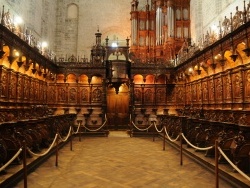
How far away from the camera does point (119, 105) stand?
1697cm

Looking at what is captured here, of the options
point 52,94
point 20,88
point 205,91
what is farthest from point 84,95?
point 205,91

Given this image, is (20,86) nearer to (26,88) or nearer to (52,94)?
(26,88)

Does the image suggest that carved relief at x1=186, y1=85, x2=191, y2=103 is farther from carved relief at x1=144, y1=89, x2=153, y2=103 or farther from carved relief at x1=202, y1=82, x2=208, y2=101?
carved relief at x1=144, y1=89, x2=153, y2=103

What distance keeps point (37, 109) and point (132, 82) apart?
23.8 ft

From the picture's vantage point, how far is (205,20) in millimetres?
16172

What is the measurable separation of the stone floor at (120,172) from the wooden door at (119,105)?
8.89m

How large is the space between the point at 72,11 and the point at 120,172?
20.2 m

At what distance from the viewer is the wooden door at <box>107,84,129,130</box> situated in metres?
16.8

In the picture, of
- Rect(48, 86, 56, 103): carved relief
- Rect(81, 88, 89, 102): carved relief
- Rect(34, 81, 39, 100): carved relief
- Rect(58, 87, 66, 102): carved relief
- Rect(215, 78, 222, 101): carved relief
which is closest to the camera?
Rect(215, 78, 222, 101): carved relief

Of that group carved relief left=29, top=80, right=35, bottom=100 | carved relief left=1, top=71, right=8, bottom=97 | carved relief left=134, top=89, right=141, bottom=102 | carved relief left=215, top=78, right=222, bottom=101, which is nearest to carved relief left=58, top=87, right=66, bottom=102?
carved relief left=29, top=80, right=35, bottom=100

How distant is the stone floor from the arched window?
17.9 metres

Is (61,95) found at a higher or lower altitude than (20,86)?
lower

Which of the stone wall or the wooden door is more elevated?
the stone wall

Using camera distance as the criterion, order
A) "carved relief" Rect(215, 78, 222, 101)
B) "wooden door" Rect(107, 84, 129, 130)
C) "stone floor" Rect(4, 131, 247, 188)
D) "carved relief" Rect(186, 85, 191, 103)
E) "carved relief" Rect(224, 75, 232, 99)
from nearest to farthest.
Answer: "stone floor" Rect(4, 131, 247, 188) < "carved relief" Rect(224, 75, 232, 99) < "carved relief" Rect(215, 78, 222, 101) < "carved relief" Rect(186, 85, 191, 103) < "wooden door" Rect(107, 84, 129, 130)
